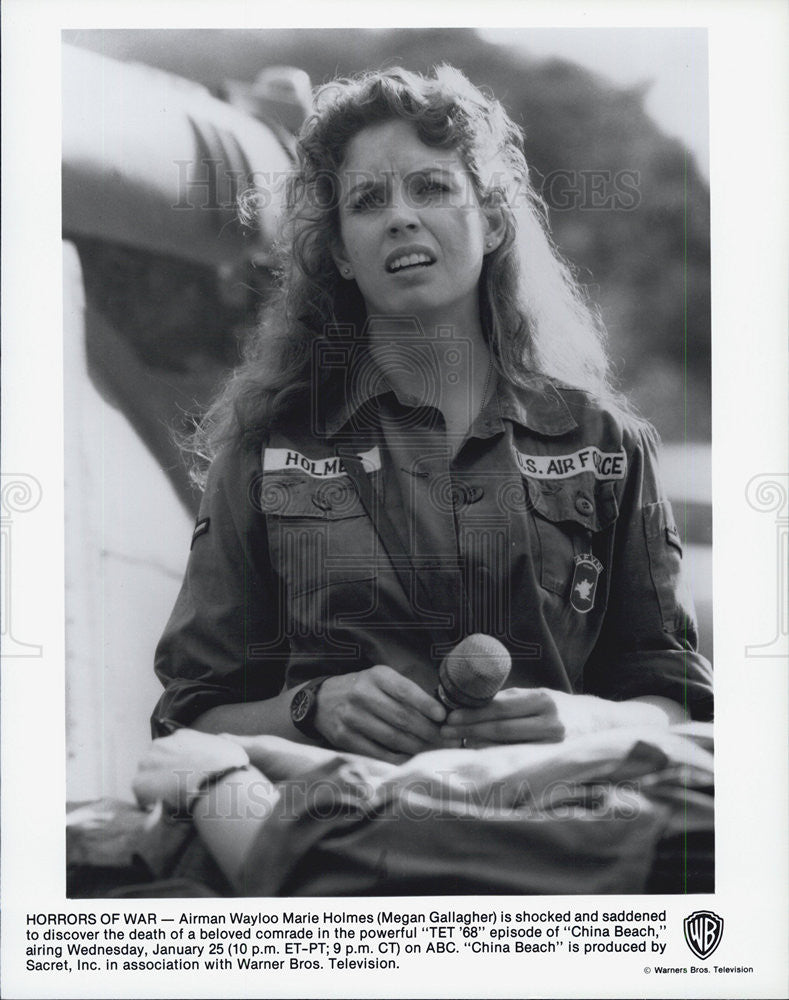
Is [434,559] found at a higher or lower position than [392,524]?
lower

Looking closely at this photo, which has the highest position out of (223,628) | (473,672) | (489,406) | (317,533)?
(489,406)

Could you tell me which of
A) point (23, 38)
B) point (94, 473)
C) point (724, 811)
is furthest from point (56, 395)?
point (724, 811)

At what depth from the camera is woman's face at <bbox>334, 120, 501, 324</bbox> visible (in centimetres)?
385

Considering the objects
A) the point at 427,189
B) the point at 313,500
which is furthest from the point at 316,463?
the point at 427,189

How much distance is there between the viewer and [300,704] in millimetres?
3791

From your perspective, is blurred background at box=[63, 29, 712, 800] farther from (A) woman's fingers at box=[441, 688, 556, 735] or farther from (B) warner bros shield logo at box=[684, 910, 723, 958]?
(B) warner bros shield logo at box=[684, 910, 723, 958]

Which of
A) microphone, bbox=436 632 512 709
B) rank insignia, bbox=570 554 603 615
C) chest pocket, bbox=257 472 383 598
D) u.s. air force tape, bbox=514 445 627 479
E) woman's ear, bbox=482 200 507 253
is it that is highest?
woman's ear, bbox=482 200 507 253

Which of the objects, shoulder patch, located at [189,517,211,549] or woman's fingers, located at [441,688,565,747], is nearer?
woman's fingers, located at [441,688,565,747]

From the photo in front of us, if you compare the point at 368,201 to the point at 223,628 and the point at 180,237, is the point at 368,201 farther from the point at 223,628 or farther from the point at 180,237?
the point at 223,628

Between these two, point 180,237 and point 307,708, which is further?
Answer: point 180,237

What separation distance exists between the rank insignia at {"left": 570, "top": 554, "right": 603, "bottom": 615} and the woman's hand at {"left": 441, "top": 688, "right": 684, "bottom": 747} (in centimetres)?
26

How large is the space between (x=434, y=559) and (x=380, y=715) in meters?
0.47

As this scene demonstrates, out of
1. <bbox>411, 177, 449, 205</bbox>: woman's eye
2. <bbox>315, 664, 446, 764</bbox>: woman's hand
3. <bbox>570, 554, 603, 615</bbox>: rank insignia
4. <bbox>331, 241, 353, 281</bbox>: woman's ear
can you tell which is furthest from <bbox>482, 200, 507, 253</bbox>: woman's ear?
<bbox>315, 664, 446, 764</bbox>: woman's hand

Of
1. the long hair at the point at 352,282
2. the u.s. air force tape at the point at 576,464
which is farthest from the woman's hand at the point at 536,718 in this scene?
the long hair at the point at 352,282
